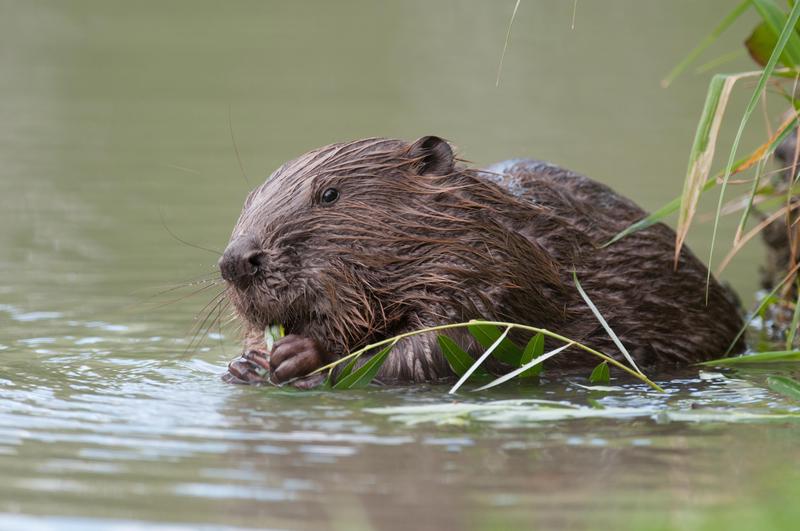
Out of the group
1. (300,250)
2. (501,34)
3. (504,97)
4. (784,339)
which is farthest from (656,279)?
(501,34)

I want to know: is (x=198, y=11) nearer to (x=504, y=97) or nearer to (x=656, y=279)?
(x=504, y=97)

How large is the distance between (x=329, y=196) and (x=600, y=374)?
36.0 inches

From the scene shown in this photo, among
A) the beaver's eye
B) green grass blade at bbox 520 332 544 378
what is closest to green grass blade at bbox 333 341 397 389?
green grass blade at bbox 520 332 544 378

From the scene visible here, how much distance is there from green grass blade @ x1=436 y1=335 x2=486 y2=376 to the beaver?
5 cm

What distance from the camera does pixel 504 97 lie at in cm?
1145

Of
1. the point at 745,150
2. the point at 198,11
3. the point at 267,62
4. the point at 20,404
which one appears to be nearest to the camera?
the point at 20,404

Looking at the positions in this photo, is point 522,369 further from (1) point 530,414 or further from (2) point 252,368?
(2) point 252,368

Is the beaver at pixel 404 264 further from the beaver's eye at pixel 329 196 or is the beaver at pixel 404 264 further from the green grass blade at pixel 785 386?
the green grass blade at pixel 785 386

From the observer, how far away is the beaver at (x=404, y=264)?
13.0 ft

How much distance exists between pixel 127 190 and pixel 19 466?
5.02 meters

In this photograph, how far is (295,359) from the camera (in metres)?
3.94

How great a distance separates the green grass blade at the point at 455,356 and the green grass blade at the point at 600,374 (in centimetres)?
35

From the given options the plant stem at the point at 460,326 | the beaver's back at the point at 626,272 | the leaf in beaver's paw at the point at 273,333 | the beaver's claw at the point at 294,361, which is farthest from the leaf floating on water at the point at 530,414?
the beaver's back at the point at 626,272

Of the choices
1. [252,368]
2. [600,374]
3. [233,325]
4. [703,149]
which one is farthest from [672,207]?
[233,325]
